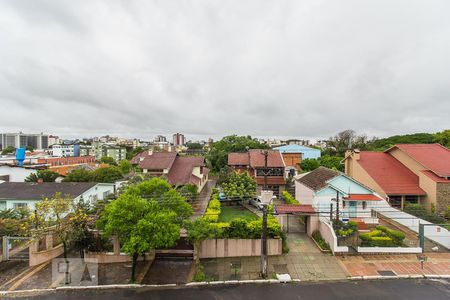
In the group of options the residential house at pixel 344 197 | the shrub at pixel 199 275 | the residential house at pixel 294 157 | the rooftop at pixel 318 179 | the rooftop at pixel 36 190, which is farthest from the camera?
the residential house at pixel 294 157

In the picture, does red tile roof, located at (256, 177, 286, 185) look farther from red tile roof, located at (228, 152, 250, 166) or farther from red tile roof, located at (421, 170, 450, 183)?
red tile roof, located at (421, 170, 450, 183)

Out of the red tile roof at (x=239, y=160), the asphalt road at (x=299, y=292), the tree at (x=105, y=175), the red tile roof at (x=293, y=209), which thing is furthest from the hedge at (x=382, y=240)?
the tree at (x=105, y=175)

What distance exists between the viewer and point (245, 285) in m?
13.4

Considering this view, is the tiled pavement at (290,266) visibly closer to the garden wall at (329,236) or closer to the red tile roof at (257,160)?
the garden wall at (329,236)

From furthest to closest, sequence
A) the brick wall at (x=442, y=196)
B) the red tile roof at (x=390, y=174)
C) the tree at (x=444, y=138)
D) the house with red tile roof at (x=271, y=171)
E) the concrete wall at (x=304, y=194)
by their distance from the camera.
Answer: the tree at (x=444, y=138) < the house with red tile roof at (x=271, y=171) < the red tile roof at (x=390, y=174) < the brick wall at (x=442, y=196) < the concrete wall at (x=304, y=194)

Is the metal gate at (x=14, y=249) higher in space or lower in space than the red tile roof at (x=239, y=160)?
lower

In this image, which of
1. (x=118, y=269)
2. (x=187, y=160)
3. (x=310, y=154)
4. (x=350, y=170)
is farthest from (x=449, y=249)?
(x=310, y=154)

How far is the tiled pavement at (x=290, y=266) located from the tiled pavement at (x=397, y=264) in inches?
37.2

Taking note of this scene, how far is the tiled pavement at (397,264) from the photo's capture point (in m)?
14.5

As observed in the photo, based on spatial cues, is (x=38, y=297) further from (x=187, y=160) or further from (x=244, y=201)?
(x=187, y=160)

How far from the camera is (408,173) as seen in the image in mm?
26750

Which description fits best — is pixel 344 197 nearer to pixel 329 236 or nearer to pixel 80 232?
pixel 329 236

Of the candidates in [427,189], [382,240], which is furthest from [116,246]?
[427,189]

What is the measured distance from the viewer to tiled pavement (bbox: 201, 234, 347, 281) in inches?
560
